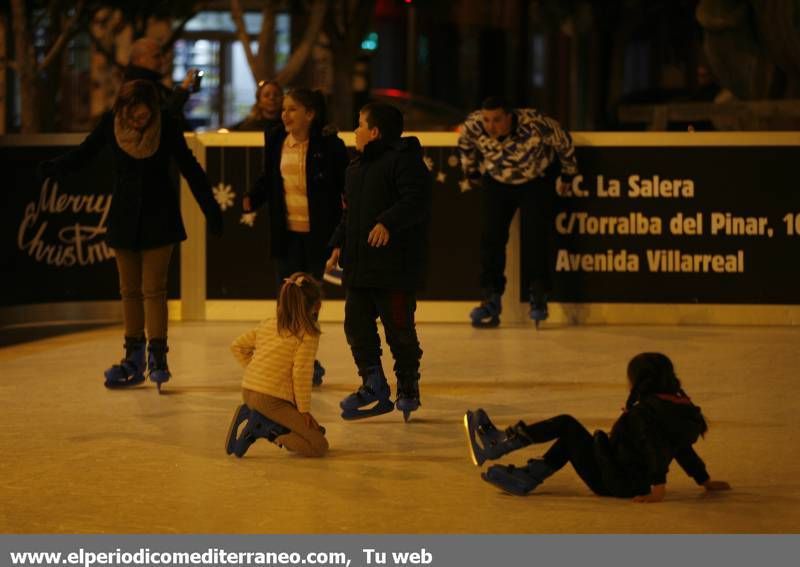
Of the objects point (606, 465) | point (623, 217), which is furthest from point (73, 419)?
point (623, 217)

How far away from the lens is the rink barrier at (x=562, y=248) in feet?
44.3

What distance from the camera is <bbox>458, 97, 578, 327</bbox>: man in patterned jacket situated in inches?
506

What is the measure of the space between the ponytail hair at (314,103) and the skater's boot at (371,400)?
1629 mm

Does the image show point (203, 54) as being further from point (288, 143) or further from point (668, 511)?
point (668, 511)

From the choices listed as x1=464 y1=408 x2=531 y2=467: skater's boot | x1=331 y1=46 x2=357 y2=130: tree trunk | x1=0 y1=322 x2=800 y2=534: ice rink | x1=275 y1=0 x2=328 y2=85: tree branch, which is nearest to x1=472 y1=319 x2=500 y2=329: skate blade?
A: x1=0 y1=322 x2=800 y2=534: ice rink

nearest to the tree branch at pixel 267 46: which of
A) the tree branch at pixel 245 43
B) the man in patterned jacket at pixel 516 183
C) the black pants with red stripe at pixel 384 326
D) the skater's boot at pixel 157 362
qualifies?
the tree branch at pixel 245 43

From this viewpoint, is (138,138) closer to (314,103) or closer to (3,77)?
(314,103)

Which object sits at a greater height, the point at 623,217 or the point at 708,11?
the point at 708,11

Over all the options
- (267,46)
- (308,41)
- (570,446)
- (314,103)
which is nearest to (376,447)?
(570,446)

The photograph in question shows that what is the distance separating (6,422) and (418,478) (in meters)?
2.45

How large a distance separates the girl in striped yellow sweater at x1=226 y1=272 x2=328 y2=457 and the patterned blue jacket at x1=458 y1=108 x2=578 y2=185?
16.7 ft

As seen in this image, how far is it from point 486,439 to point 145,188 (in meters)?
3.03

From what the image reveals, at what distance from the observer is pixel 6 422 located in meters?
8.95

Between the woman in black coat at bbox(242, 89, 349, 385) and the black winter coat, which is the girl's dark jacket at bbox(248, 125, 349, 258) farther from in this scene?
the black winter coat
